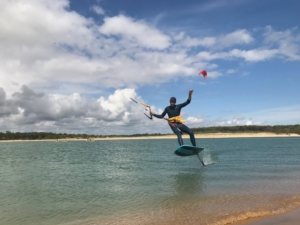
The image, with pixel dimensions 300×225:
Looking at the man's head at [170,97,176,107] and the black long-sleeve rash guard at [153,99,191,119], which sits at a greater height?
the man's head at [170,97,176,107]

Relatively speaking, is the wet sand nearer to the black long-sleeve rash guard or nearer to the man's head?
the black long-sleeve rash guard

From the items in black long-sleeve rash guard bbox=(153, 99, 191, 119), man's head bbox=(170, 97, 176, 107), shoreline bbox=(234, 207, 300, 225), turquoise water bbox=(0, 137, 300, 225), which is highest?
man's head bbox=(170, 97, 176, 107)

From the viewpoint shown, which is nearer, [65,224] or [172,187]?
[65,224]

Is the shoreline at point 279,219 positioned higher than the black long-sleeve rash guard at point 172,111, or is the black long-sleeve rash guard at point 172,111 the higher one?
the black long-sleeve rash guard at point 172,111

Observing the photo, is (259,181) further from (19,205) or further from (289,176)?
(19,205)

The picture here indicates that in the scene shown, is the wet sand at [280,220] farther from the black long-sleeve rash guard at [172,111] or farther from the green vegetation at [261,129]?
the green vegetation at [261,129]

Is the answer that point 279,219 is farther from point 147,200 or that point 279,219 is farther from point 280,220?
point 147,200

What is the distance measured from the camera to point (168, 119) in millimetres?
15805

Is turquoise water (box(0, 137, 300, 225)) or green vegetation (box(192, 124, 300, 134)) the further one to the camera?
green vegetation (box(192, 124, 300, 134))

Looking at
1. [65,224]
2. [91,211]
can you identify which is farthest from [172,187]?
[65,224]

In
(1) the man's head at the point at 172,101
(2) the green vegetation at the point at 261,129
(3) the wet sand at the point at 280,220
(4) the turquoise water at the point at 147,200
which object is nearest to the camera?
(3) the wet sand at the point at 280,220

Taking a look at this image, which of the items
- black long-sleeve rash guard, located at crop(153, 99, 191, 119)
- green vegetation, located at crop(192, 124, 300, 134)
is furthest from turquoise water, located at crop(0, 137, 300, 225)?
green vegetation, located at crop(192, 124, 300, 134)

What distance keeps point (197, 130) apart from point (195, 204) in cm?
18847

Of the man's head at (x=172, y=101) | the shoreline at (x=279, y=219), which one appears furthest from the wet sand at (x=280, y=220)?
the man's head at (x=172, y=101)
